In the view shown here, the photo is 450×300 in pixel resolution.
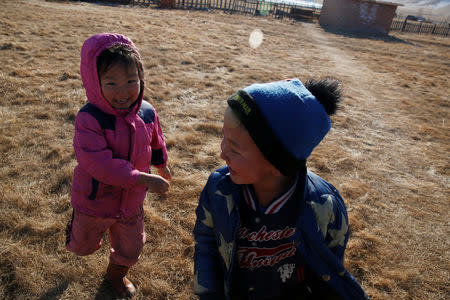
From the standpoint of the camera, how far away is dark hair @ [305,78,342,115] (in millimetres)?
1250

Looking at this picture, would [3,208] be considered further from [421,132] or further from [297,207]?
[421,132]

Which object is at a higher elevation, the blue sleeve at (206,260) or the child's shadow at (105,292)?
the blue sleeve at (206,260)

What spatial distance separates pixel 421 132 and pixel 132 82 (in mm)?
5534

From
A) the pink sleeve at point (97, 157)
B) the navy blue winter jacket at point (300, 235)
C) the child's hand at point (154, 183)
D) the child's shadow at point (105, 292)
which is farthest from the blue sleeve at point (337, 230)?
the child's shadow at point (105, 292)

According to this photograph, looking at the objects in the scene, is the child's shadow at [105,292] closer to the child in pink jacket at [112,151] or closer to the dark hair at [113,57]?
the child in pink jacket at [112,151]

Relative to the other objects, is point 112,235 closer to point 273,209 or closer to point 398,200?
point 273,209

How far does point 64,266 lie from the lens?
7.04 feet

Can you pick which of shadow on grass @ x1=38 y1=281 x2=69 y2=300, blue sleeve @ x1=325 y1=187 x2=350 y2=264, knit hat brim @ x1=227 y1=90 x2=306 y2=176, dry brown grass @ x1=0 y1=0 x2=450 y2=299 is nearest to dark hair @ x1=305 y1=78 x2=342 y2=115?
knit hat brim @ x1=227 y1=90 x2=306 y2=176

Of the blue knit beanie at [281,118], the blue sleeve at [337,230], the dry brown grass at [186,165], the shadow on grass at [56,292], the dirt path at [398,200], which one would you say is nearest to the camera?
the blue knit beanie at [281,118]

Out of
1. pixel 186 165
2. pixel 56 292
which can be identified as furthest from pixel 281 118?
pixel 186 165

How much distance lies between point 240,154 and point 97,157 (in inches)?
30.1

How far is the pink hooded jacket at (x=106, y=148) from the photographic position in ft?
4.99

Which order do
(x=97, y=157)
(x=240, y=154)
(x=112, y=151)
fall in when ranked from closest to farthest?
(x=240, y=154)
(x=97, y=157)
(x=112, y=151)

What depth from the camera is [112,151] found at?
5.29ft
